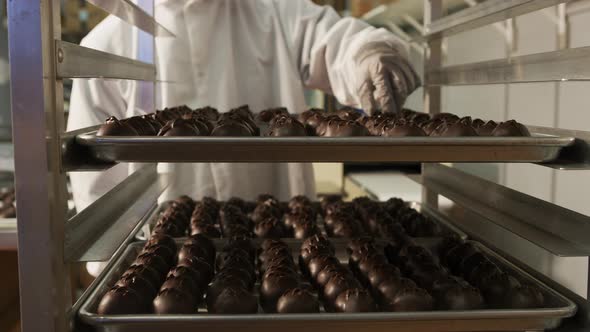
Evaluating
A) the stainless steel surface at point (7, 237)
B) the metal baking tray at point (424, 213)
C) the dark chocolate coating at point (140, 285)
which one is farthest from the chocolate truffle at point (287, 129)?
the stainless steel surface at point (7, 237)

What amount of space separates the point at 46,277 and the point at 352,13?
3.15 meters

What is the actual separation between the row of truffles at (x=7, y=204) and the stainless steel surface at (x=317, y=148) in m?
1.78

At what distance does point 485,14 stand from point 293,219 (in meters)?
0.73

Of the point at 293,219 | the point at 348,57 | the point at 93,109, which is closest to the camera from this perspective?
the point at 293,219

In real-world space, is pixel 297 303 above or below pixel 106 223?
below

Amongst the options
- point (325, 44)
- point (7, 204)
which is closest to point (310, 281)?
point (325, 44)

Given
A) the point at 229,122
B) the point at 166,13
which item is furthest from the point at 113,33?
the point at 229,122

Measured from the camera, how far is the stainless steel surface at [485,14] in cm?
124

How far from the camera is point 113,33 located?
2650 millimetres

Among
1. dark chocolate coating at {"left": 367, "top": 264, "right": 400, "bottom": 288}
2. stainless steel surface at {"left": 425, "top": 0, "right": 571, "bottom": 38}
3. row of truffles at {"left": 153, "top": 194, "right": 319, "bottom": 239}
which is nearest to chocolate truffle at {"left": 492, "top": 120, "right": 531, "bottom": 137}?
stainless steel surface at {"left": 425, "top": 0, "right": 571, "bottom": 38}

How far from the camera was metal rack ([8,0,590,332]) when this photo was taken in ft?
3.25

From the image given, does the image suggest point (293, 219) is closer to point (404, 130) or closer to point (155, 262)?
point (155, 262)

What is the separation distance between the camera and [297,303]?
114 centimetres

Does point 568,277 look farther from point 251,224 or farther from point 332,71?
point 251,224
